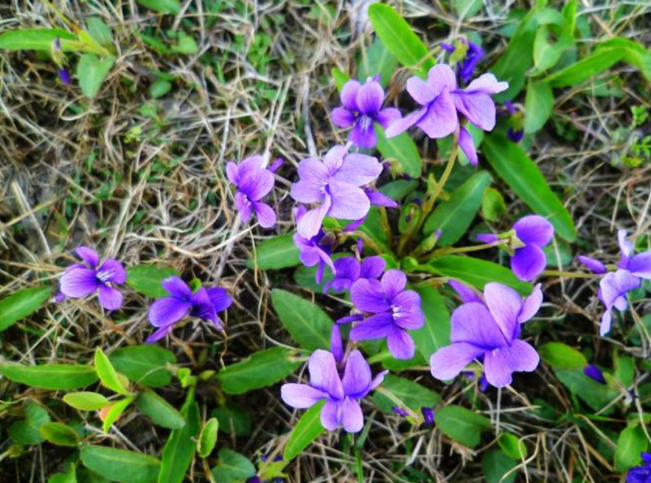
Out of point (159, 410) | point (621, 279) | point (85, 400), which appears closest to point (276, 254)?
point (159, 410)

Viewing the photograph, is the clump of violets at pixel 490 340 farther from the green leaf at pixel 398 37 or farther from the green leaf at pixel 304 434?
the green leaf at pixel 398 37

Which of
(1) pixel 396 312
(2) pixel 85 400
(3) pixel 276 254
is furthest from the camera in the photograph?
(3) pixel 276 254

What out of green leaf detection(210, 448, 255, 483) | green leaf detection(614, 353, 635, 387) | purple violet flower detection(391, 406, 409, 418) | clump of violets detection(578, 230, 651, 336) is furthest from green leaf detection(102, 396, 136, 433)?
green leaf detection(614, 353, 635, 387)

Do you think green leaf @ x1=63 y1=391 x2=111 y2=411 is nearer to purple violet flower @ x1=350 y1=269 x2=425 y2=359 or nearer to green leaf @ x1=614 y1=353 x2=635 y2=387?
purple violet flower @ x1=350 y1=269 x2=425 y2=359

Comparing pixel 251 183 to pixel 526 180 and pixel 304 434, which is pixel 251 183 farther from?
pixel 526 180

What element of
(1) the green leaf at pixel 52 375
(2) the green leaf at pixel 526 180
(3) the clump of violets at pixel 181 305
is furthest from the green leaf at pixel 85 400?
(2) the green leaf at pixel 526 180

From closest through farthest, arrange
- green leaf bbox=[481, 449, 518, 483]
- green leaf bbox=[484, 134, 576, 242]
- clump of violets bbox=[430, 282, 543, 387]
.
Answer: clump of violets bbox=[430, 282, 543, 387] → green leaf bbox=[481, 449, 518, 483] → green leaf bbox=[484, 134, 576, 242]
